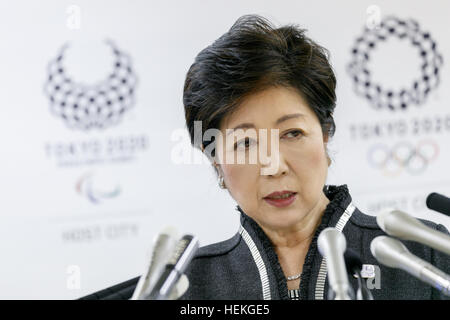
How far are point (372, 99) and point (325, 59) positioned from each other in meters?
1.43

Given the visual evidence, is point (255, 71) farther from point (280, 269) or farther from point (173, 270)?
point (173, 270)

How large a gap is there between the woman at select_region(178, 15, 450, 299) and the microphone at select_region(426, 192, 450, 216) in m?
0.20

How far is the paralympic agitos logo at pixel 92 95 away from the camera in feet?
7.27

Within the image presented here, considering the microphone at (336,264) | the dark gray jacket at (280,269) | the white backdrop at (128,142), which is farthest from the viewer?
the white backdrop at (128,142)

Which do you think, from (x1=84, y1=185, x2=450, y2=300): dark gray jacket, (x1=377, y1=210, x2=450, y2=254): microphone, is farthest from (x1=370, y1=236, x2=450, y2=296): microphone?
(x1=84, y1=185, x2=450, y2=300): dark gray jacket

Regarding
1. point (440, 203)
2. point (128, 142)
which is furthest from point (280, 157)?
point (128, 142)

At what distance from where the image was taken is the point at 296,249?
1.15m

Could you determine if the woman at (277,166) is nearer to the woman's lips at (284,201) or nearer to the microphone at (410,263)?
the woman's lips at (284,201)

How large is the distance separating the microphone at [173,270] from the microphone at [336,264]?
17cm

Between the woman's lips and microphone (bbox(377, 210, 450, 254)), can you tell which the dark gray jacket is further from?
microphone (bbox(377, 210, 450, 254))

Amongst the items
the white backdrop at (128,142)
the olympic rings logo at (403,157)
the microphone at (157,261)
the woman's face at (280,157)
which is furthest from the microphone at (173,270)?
the olympic rings logo at (403,157)

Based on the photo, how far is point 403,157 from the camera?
253cm

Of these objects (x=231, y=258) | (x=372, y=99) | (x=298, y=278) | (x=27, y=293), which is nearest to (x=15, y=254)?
(x=27, y=293)
